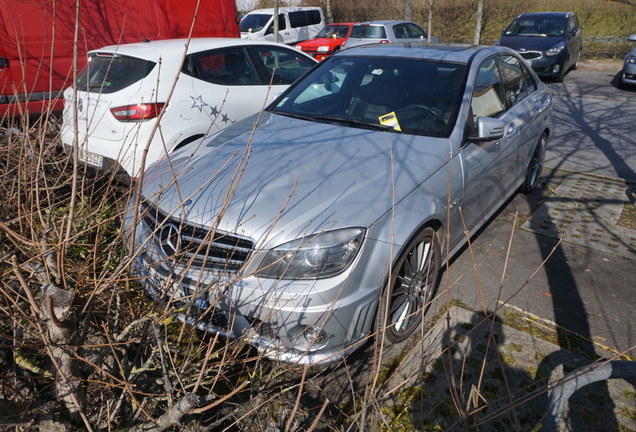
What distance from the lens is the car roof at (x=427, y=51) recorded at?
397cm

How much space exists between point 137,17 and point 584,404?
755cm

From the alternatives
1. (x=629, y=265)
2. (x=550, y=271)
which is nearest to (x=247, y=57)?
(x=550, y=271)

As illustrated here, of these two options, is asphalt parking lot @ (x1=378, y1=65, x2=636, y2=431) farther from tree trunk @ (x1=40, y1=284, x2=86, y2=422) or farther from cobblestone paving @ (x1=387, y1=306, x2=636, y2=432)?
tree trunk @ (x1=40, y1=284, x2=86, y2=422)

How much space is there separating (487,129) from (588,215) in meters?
2.04

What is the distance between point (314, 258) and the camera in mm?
2459

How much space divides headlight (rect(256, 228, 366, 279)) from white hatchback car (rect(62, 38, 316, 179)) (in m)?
2.17

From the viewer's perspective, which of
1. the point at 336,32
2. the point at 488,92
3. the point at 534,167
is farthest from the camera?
the point at 336,32

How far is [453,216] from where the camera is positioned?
3303mm

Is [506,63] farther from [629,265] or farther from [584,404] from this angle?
[584,404]

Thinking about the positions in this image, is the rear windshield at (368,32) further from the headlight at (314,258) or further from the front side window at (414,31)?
the headlight at (314,258)

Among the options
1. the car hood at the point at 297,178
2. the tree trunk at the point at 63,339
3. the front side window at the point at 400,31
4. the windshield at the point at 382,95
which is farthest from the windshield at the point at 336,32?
the tree trunk at the point at 63,339

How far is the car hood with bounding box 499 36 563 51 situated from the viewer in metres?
12.1

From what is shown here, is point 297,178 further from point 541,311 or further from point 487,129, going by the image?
point 541,311

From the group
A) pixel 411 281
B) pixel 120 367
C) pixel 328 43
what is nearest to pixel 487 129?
pixel 411 281
